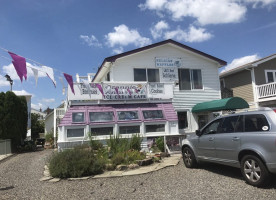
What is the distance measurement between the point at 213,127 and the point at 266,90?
12749 millimetres

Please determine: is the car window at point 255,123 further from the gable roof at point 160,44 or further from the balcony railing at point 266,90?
the balcony railing at point 266,90

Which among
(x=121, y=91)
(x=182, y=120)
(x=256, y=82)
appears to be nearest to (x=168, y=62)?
(x=182, y=120)

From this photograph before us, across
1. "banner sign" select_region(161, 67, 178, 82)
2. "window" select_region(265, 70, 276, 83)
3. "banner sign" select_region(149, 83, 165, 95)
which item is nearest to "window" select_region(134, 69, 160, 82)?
"banner sign" select_region(161, 67, 178, 82)

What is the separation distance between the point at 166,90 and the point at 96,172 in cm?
708

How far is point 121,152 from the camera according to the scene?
9.05 m

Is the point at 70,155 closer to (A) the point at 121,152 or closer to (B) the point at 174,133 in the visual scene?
(A) the point at 121,152

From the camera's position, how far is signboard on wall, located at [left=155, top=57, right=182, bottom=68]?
1587cm

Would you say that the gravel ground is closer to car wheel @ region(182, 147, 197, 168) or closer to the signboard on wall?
car wheel @ region(182, 147, 197, 168)

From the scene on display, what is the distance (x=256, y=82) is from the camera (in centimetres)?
1895

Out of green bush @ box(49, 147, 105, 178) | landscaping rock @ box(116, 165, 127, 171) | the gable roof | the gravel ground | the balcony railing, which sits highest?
the gable roof

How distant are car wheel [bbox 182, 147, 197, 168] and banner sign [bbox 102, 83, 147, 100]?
5.14 m

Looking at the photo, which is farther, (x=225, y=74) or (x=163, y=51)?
(x=225, y=74)

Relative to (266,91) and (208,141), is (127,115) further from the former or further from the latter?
(266,91)

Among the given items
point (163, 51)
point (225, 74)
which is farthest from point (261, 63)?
point (163, 51)
